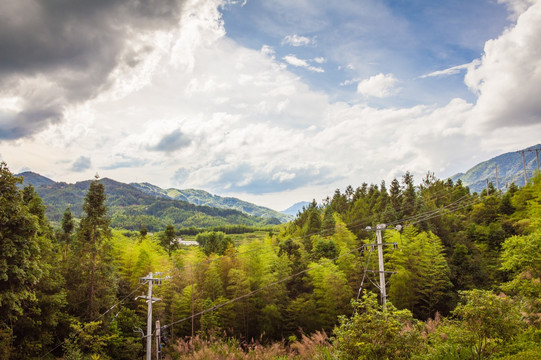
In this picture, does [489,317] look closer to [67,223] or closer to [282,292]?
[282,292]

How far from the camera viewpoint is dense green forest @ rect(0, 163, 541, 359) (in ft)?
33.1

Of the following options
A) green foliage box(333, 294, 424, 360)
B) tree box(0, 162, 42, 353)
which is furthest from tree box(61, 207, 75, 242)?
green foliage box(333, 294, 424, 360)

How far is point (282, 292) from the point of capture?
30750mm

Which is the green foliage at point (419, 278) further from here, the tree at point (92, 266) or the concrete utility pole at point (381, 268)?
the tree at point (92, 266)

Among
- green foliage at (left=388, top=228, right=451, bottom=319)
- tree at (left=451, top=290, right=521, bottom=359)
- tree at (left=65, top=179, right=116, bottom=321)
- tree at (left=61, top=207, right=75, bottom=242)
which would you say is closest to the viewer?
tree at (left=451, top=290, right=521, bottom=359)

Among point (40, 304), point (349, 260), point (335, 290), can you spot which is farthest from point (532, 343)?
point (40, 304)

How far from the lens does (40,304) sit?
21.5 metres

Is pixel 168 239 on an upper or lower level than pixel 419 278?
upper

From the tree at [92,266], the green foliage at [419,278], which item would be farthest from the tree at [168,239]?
the green foliage at [419,278]

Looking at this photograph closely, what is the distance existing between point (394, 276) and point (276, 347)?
1651cm

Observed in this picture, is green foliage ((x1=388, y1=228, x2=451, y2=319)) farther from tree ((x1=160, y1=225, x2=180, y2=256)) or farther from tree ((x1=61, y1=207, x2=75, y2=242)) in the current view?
tree ((x1=61, y1=207, x2=75, y2=242))

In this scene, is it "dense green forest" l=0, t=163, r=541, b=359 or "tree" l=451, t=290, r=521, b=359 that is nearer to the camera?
"tree" l=451, t=290, r=521, b=359

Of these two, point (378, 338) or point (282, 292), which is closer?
point (378, 338)

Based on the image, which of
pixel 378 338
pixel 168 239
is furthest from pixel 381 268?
pixel 168 239
